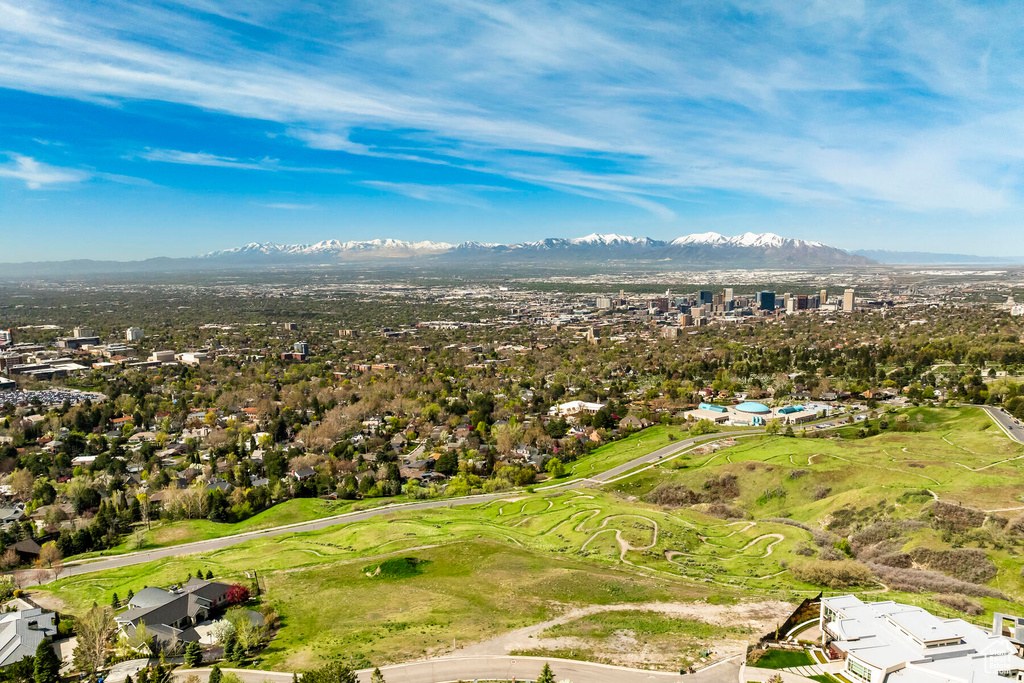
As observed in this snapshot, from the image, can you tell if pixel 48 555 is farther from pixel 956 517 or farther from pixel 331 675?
pixel 956 517

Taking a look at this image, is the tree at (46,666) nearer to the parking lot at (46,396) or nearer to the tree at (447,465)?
the tree at (447,465)

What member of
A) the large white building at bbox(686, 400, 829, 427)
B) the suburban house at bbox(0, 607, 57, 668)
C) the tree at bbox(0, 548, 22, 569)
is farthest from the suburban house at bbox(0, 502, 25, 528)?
the large white building at bbox(686, 400, 829, 427)

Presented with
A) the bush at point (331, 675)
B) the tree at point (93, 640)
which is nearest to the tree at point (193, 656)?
the tree at point (93, 640)

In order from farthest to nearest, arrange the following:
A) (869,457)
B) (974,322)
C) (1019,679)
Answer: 1. (974,322)
2. (869,457)
3. (1019,679)

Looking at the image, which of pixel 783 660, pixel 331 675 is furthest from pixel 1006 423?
pixel 331 675

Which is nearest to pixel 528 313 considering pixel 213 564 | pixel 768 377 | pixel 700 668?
pixel 768 377

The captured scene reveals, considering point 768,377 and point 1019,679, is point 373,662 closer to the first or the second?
point 1019,679
